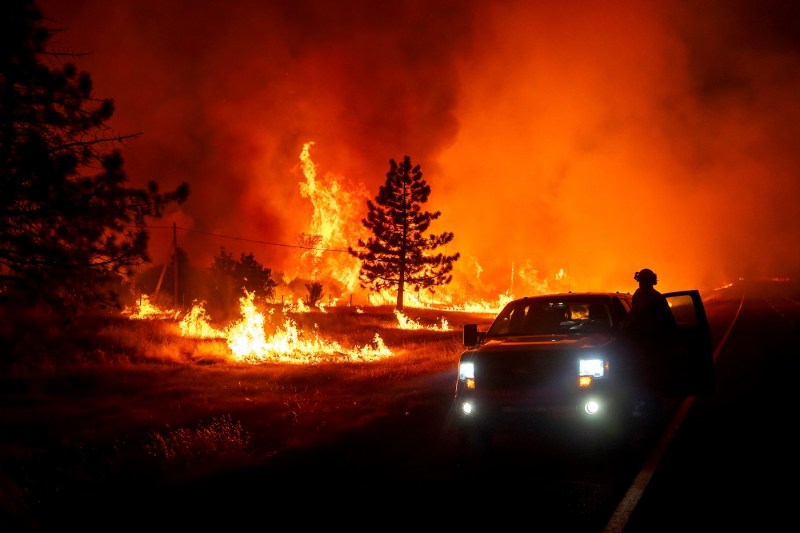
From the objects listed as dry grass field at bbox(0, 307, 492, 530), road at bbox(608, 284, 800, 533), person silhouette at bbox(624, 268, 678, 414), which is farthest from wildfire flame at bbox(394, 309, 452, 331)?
person silhouette at bbox(624, 268, 678, 414)

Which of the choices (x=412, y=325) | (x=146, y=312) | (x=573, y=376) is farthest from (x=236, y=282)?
(x=573, y=376)

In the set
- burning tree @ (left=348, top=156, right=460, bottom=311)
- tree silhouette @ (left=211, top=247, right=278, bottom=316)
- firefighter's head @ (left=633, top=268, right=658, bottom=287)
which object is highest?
burning tree @ (left=348, top=156, right=460, bottom=311)

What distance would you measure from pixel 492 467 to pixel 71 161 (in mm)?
6267

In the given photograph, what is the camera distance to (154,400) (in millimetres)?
16141

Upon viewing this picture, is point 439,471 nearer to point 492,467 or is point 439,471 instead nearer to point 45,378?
point 492,467

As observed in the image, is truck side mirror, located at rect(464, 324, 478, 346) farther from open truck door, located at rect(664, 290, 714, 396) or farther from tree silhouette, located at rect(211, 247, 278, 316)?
tree silhouette, located at rect(211, 247, 278, 316)

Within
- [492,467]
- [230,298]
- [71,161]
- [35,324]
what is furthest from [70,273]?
[230,298]

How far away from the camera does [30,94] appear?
8312 mm

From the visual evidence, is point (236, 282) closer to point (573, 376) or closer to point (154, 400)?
point (154, 400)

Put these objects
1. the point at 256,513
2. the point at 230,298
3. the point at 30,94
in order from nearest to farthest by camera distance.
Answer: the point at 256,513 < the point at 30,94 < the point at 230,298

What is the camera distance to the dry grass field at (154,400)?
7.57 m

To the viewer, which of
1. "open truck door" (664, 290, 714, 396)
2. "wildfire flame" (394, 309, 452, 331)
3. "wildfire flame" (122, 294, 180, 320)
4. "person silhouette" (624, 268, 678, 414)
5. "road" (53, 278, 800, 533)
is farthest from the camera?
"wildfire flame" (394, 309, 452, 331)

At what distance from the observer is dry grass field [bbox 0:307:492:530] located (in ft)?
24.8

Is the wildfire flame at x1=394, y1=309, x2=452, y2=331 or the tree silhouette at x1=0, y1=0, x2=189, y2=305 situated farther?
the wildfire flame at x1=394, y1=309, x2=452, y2=331
